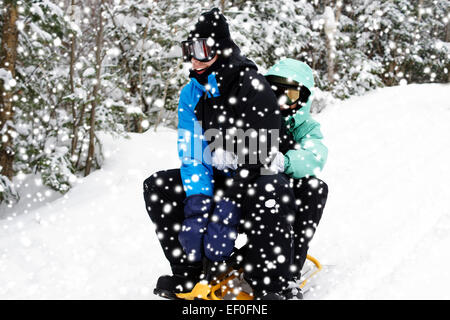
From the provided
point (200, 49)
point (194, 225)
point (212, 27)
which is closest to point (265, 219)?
point (194, 225)

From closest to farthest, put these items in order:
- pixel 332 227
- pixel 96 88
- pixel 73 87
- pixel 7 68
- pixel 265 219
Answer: pixel 265 219 < pixel 332 227 < pixel 7 68 < pixel 96 88 < pixel 73 87

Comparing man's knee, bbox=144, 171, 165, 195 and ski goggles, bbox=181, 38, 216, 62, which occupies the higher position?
ski goggles, bbox=181, 38, 216, 62

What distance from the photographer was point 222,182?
2.24m

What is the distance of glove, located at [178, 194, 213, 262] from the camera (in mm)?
1996

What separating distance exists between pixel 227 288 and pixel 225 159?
2.46 feet

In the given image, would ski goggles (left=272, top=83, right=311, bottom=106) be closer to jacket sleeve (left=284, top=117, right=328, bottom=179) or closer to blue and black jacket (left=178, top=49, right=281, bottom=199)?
jacket sleeve (left=284, top=117, right=328, bottom=179)

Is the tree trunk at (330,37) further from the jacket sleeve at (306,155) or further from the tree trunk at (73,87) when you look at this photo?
the jacket sleeve at (306,155)

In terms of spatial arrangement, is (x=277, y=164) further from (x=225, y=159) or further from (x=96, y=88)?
(x=96, y=88)

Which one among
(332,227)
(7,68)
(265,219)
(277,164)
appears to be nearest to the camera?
(265,219)

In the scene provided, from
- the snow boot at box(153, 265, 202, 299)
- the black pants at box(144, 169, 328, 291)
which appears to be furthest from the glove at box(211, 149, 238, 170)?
the snow boot at box(153, 265, 202, 299)

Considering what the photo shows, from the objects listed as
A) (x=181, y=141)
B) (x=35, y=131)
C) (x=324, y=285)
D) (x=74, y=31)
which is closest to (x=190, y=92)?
(x=181, y=141)

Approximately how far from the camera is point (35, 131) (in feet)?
18.2
